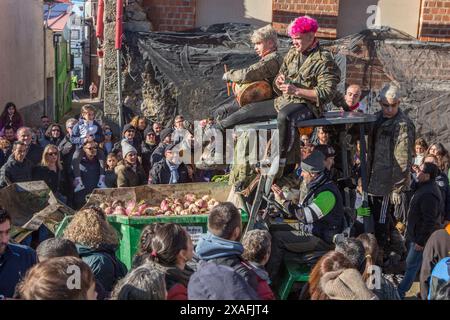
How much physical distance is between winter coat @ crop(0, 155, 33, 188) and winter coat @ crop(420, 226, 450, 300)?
5274mm

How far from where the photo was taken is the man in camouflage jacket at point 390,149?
5.77m

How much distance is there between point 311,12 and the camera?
39.2 ft

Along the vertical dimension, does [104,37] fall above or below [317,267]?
above

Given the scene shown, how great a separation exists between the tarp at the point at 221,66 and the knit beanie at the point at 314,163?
6194 mm

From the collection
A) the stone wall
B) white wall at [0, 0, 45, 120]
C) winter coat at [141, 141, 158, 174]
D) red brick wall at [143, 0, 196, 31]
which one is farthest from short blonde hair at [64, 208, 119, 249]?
white wall at [0, 0, 45, 120]

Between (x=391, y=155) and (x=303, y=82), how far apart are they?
1.05m

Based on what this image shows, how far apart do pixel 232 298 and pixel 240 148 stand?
9.33 feet

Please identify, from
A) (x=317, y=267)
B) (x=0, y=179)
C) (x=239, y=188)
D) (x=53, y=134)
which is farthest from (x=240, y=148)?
(x=53, y=134)

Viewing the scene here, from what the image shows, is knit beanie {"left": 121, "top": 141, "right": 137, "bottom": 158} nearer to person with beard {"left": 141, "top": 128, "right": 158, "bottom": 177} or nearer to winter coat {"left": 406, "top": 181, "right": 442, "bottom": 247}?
person with beard {"left": 141, "top": 128, "right": 158, "bottom": 177}

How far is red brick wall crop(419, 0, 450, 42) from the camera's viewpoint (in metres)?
11.9

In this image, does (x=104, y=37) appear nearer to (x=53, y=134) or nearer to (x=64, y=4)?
(x=53, y=134)

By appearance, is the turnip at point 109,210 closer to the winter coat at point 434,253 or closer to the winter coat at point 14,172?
the winter coat at point 14,172

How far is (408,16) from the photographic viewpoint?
39.8 ft

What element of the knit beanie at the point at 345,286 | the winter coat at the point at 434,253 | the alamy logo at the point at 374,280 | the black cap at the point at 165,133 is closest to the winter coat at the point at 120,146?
the black cap at the point at 165,133
